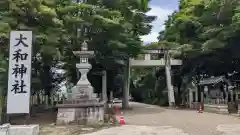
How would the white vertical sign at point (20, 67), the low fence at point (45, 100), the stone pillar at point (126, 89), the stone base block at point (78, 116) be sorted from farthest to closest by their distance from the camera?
the stone pillar at point (126, 89) → the low fence at point (45, 100) → the stone base block at point (78, 116) → the white vertical sign at point (20, 67)

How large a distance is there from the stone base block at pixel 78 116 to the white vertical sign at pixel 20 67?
4858 millimetres

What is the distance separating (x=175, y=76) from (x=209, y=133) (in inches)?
913

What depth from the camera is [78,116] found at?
16.1 metres

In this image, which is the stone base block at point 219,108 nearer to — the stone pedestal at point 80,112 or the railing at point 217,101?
the railing at point 217,101

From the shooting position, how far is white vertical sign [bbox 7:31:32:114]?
11471mm

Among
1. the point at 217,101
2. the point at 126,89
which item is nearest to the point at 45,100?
the point at 126,89

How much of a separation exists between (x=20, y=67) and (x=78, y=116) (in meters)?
5.16

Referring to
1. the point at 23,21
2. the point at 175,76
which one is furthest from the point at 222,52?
the point at 23,21

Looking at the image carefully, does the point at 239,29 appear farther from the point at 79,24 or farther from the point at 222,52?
the point at 79,24

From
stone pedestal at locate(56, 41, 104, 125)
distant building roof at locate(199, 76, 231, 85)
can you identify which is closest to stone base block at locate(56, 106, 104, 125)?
stone pedestal at locate(56, 41, 104, 125)

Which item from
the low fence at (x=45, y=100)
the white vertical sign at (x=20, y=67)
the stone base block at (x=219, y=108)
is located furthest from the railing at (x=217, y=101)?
the white vertical sign at (x=20, y=67)

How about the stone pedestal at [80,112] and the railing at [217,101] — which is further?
the railing at [217,101]

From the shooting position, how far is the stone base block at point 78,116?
1608 centimetres

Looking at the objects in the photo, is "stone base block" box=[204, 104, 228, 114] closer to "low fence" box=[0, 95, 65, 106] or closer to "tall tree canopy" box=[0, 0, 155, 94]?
"tall tree canopy" box=[0, 0, 155, 94]
